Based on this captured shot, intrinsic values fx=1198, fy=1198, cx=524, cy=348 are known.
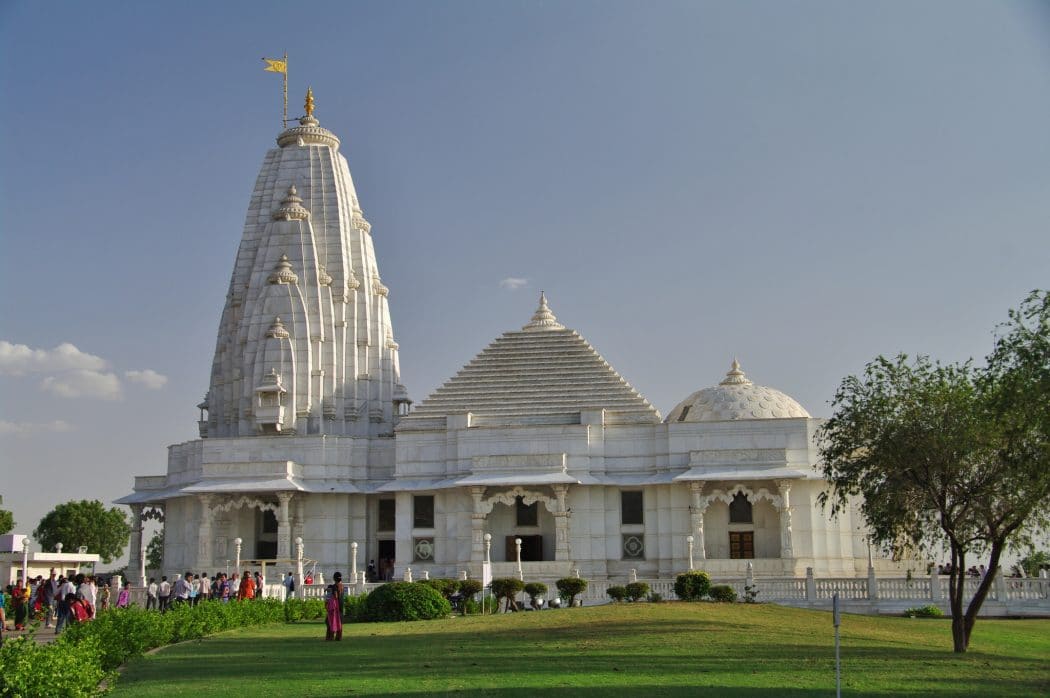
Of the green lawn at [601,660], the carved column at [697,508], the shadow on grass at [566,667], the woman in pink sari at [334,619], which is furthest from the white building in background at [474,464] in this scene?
the shadow on grass at [566,667]

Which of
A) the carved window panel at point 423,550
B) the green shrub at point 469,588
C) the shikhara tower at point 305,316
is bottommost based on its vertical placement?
the green shrub at point 469,588

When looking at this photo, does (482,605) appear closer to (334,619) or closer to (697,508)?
(334,619)

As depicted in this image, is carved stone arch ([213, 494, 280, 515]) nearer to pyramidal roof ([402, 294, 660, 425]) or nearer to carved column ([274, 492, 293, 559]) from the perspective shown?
carved column ([274, 492, 293, 559])

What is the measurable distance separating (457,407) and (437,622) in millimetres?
27323

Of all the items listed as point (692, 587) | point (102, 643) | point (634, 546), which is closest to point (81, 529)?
point (634, 546)

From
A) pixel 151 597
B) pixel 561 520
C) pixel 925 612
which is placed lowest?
pixel 925 612

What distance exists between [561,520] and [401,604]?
21339 mm

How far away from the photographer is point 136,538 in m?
60.8

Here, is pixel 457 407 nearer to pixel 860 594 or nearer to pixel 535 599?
pixel 535 599

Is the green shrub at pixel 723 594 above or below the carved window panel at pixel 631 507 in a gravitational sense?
below

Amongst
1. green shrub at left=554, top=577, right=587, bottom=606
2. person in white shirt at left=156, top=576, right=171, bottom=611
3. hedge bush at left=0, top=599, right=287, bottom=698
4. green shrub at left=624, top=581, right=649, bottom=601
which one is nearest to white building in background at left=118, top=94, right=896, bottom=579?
green shrub at left=554, top=577, right=587, bottom=606

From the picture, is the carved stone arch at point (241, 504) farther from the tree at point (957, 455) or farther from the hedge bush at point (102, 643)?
the tree at point (957, 455)

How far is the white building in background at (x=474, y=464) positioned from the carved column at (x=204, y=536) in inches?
3.6

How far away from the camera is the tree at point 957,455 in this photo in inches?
958
